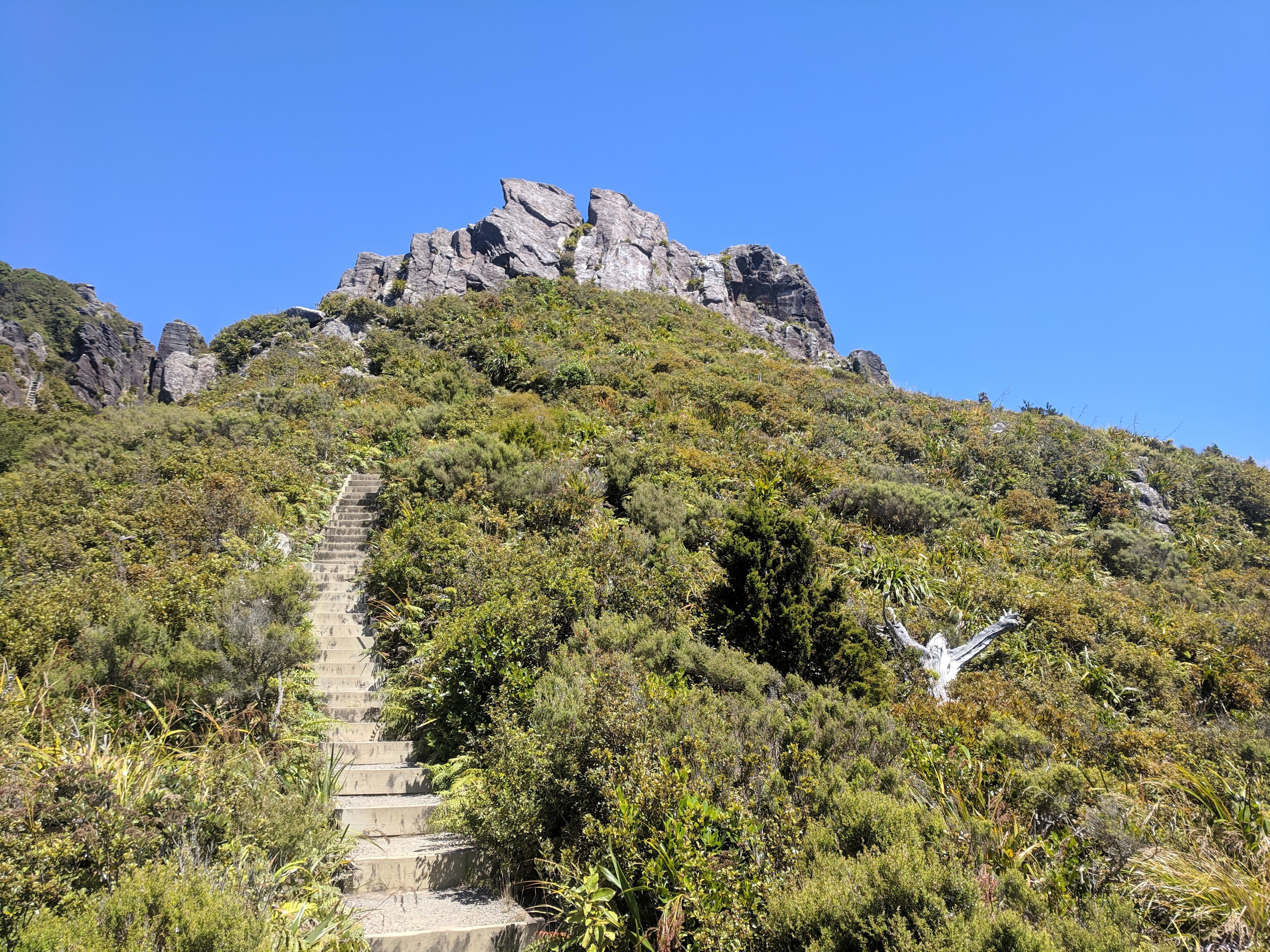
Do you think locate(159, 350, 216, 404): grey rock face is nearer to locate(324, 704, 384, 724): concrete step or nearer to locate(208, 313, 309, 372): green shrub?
locate(208, 313, 309, 372): green shrub

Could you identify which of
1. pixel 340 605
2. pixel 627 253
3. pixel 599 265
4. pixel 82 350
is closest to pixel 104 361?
pixel 82 350

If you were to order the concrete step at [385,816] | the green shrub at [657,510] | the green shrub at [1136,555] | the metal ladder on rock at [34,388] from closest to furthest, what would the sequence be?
the concrete step at [385,816] → the green shrub at [657,510] → the green shrub at [1136,555] → the metal ladder on rock at [34,388]

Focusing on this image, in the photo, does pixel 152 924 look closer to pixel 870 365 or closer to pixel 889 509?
pixel 889 509

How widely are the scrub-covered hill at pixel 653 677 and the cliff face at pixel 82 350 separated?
2079 cm

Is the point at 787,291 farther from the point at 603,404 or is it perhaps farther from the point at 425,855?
the point at 425,855

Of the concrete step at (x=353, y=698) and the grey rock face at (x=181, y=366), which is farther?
the grey rock face at (x=181, y=366)

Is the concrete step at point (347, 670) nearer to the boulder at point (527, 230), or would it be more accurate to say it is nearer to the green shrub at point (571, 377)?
the green shrub at point (571, 377)

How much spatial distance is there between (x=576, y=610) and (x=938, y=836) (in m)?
4.81

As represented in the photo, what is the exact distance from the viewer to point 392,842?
527 centimetres

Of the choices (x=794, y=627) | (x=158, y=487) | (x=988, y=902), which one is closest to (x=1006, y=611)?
(x=794, y=627)

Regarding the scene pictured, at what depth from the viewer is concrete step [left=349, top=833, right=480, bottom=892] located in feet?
15.2

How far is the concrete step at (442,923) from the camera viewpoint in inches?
151

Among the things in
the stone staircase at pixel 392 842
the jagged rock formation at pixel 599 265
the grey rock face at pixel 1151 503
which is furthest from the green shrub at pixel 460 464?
the jagged rock formation at pixel 599 265

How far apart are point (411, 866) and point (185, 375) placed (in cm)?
4353
